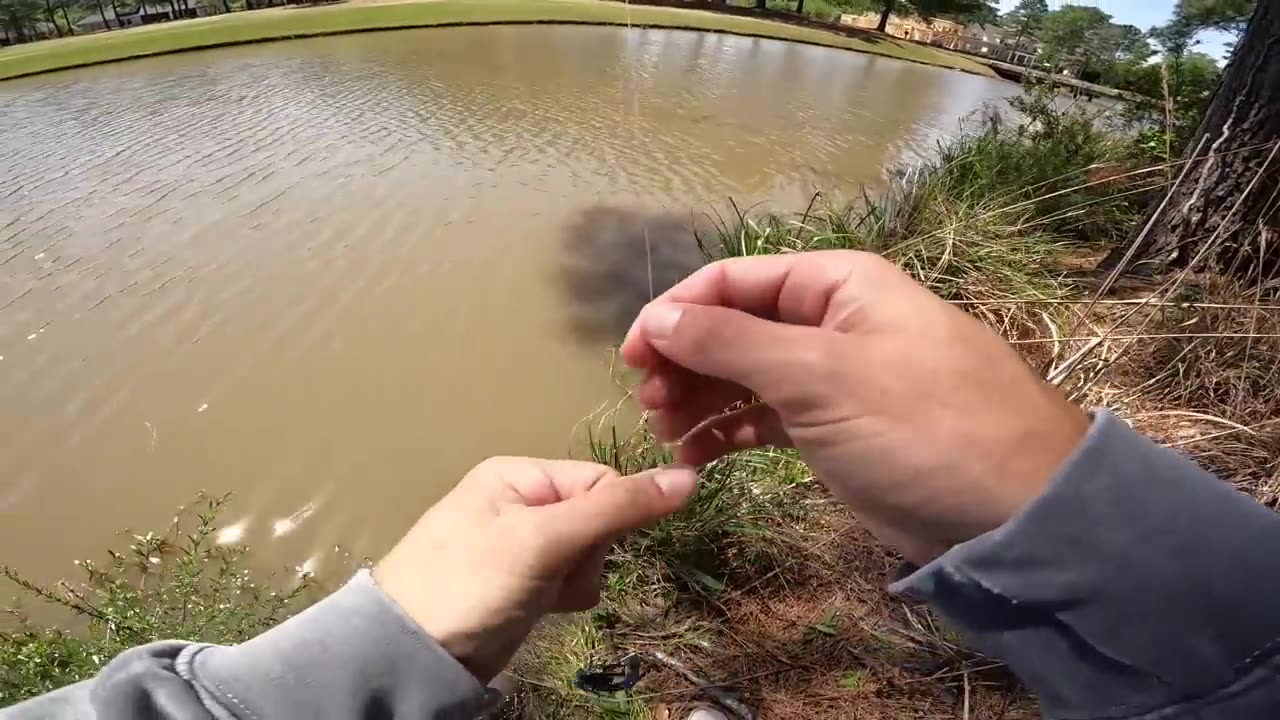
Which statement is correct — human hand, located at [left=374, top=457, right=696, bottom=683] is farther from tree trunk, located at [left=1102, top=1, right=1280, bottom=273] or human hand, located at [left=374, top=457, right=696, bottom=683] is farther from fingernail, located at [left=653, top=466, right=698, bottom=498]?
tree trunk, located at [left=1102, top=1, right=1280, bottom=273]

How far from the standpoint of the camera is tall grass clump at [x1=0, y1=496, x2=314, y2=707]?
2.17 m

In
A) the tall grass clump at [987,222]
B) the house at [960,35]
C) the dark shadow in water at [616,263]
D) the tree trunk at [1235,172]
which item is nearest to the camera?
the tree trunk at [1235,172]

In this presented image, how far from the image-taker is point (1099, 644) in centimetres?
85

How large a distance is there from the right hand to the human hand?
28 centimetres

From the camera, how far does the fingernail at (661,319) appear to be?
1.13m

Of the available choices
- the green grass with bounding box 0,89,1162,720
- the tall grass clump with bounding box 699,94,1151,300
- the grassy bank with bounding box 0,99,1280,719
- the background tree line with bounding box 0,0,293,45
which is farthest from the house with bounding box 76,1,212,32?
the grassy bank with bounding box 0,99,1280,719

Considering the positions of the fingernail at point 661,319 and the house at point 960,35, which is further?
the house at point 960,35

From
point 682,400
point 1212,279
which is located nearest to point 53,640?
point 682,400

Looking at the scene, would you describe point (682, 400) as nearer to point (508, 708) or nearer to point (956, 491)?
point (956, 491)

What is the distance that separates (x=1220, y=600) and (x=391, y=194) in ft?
23.3

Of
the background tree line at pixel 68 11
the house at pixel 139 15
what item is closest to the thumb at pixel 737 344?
the background tree line at pixel 68 11

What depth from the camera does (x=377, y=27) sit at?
16781 millimetres

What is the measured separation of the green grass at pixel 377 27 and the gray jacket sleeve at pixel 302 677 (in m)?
15.8

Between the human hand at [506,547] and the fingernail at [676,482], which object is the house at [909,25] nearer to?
the fingernail at [676,482]
